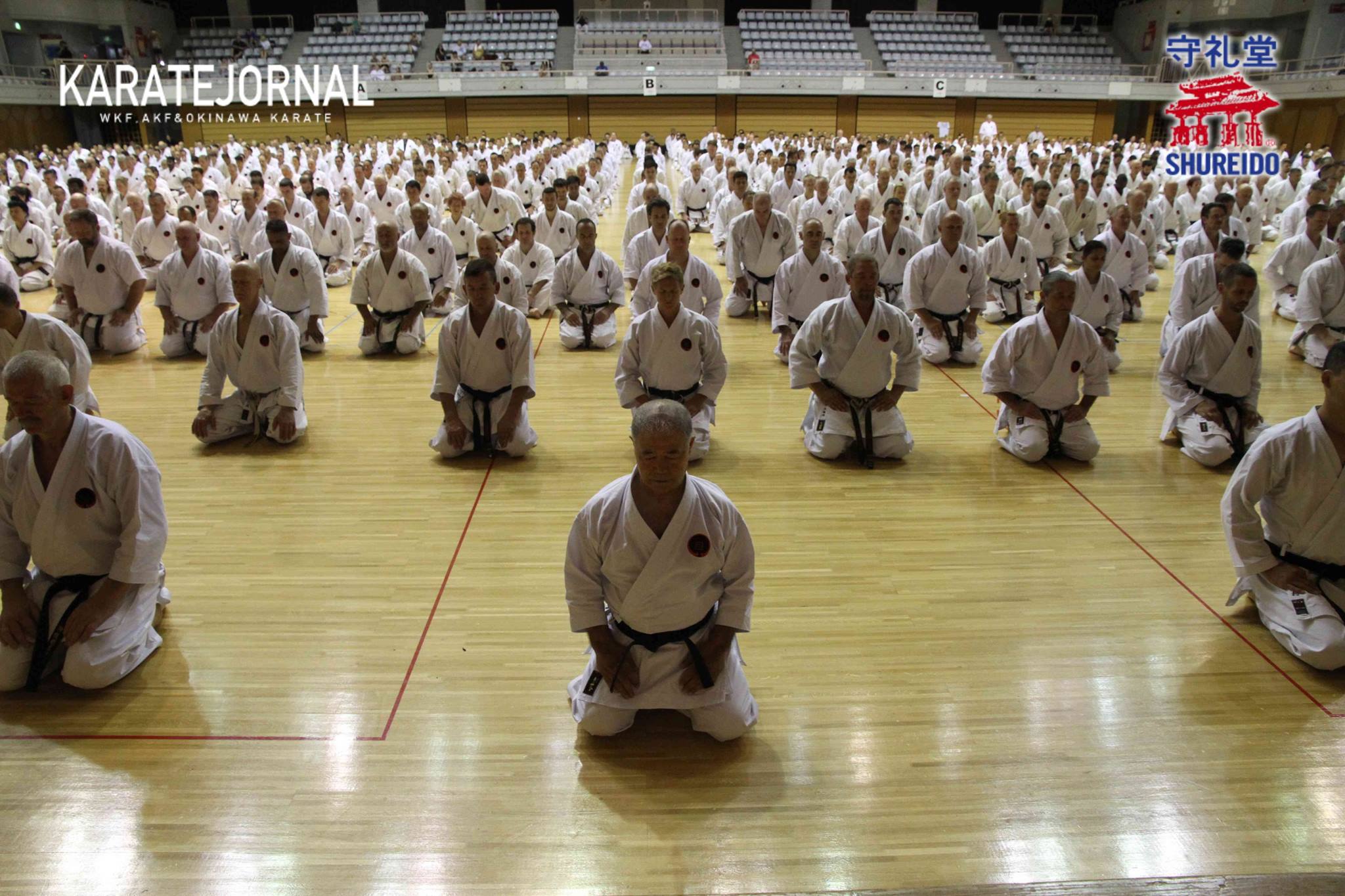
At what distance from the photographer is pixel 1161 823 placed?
103 inches

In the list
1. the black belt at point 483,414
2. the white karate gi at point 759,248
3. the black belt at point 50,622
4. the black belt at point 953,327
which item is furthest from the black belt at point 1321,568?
the white karate gi at point 759,248

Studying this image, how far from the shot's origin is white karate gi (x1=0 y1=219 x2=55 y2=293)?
10.6 m

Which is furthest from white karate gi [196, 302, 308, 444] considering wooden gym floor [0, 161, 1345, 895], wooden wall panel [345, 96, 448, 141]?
wooden wall panel [345, 96, 448, 141]

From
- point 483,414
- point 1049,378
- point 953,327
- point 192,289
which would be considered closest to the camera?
point 1049,378

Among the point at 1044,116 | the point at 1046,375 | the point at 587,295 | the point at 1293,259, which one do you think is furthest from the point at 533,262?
Result: the point at 1044,116

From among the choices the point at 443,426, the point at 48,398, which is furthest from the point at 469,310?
the point at 48,398

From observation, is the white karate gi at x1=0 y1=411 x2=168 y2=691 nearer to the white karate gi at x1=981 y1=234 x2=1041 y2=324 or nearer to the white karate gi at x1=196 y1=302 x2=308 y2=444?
the white karate gi at x1=196 y1=302 x2=308 y2=444

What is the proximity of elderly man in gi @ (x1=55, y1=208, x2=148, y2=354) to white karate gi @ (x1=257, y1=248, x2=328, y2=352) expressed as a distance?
Result: 1.07 m

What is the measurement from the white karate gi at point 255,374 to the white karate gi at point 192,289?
200cm

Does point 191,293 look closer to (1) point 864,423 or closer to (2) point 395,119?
(1) point 864,423

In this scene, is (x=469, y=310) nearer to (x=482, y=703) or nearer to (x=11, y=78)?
(x=482, y=703)

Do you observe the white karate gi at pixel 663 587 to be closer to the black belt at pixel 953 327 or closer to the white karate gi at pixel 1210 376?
the white karate gi at pixel 1210 376

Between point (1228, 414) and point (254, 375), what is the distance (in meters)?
6.43

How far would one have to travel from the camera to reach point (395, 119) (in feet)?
97.6
